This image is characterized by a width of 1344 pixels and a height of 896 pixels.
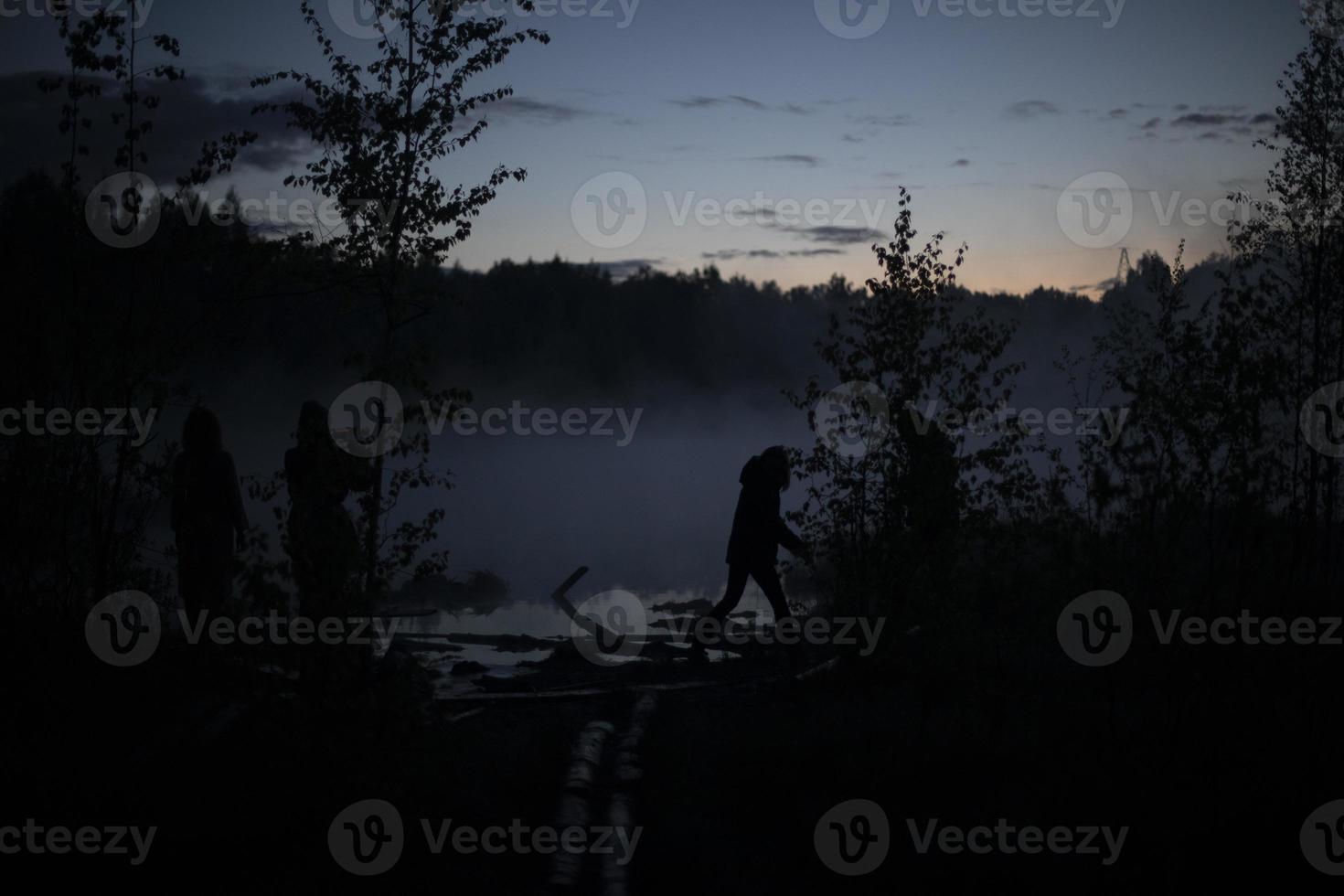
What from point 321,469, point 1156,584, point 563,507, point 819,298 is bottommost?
point 563,507

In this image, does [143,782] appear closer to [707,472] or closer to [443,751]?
[443,751]

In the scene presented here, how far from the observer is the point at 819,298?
143 metres

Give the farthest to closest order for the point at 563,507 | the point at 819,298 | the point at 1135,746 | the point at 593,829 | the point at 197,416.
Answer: the point at 819,298 → the point at 563,507 → the point at 197,416 → the point at 1135,746 → the point at 593,829

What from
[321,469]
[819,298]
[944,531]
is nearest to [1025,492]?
[944,531]

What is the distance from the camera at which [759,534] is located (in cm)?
1150

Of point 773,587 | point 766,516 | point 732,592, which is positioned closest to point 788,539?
point 766,516

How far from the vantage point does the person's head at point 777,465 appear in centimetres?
1107

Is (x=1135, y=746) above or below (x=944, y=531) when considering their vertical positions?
below

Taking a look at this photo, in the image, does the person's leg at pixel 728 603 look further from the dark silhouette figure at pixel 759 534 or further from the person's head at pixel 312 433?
the person's head at pixel 312 433

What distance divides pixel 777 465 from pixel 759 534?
868 millimetres

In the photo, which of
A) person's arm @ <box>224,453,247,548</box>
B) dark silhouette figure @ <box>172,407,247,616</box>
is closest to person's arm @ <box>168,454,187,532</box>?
dark silhouette figure @ <box>172,407,247,616</box>

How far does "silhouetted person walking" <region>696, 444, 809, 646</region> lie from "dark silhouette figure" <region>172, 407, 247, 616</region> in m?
5.13

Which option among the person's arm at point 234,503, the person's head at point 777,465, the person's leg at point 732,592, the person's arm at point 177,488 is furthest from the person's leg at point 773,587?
the person's arm at point 177,488

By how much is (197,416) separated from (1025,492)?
7476 millimetres
